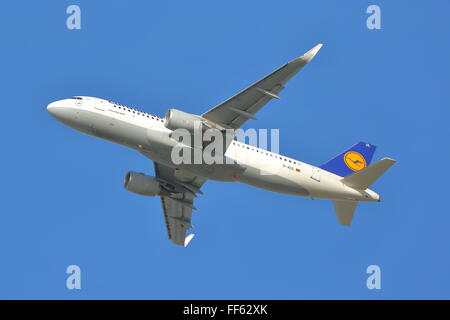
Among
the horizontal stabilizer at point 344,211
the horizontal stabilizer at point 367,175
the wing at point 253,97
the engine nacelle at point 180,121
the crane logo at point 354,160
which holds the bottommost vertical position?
the horizontal stabilizer at point 344,211

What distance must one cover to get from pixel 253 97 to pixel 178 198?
48.7ft

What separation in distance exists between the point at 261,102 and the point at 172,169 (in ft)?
38.7

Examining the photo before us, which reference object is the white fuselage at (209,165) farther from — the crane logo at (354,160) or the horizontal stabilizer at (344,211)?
the crane logo at (354,160)

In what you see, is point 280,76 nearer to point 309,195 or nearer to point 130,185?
point 309,195

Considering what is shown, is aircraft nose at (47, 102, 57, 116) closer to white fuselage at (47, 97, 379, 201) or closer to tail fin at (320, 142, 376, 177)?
white fuselage at (47, 97, 379, 201)

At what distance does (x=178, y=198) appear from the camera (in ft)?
198

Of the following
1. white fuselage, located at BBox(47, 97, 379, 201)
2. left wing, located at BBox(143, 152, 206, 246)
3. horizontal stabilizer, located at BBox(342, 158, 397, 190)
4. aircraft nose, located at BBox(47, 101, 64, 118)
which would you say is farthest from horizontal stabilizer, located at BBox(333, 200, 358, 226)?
aircraft nose, located at BBox(47, 101, 64, 118)

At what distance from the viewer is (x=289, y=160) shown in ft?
176

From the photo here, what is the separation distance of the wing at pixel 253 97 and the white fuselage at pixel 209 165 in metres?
2.71

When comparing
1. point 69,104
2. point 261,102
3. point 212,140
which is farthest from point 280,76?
point 69,104

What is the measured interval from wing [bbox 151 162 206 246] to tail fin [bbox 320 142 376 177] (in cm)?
1075

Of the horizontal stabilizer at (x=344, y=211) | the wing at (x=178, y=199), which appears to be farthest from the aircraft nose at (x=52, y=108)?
the horizontal stabilizer at (x=344, y=211)

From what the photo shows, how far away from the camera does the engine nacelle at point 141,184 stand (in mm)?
56781

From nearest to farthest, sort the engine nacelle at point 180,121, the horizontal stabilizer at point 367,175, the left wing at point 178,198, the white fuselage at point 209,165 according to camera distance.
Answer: the engine nacelle at point 180,121
the white fuselage at point 209,165
the horizontal stabilizer at point 367,175
the left wing at point 178,198
